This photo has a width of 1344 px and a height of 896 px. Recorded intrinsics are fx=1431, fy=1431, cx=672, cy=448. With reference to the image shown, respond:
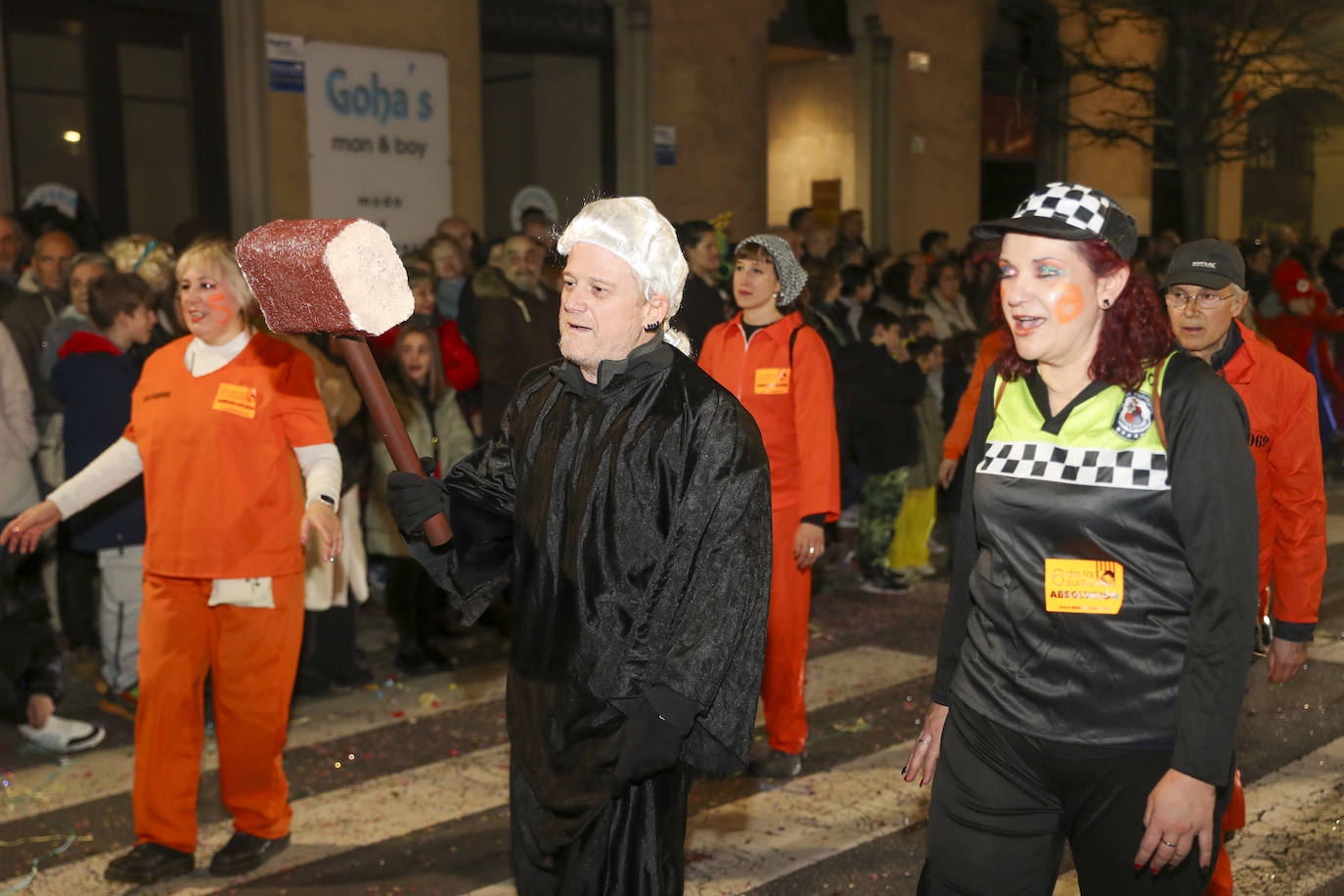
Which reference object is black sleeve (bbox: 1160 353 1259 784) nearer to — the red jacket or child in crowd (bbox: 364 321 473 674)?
child in crowd (bbox: 364 321 473 674)

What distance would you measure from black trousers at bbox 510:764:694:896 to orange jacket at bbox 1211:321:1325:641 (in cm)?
201

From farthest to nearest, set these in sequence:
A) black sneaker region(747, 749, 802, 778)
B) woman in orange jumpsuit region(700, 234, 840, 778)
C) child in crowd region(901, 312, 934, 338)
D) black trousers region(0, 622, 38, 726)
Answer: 1. child in crowd region(901, 312, 934, 338)
2. black trousers region(0, 622, 38, 726)
3. black sneaker region(747, 749, 802, 778)
4. woman in orange jumpsuit region(700, 234, 840, 778)

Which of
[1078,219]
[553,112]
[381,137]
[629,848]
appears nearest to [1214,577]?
[1078,219]

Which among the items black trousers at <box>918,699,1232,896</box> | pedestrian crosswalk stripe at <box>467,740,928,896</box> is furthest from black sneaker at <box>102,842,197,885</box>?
black trousers at <box>918,699,1232,896</box>

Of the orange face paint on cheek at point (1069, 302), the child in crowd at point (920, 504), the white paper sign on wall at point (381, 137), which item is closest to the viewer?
the orange face paint on cheek at point (1069, 302)

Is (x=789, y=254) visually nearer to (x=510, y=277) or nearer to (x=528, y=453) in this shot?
(x=528, y=453)

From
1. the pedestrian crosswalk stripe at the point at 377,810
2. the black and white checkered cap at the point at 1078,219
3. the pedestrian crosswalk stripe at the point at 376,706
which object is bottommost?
the pedestrian crosswalk stripe at the point at 376,706

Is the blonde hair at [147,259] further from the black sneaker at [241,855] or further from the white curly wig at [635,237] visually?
the white curly wig at [635,237]

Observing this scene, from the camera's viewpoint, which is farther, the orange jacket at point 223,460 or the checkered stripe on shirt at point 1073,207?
the orange jacket at point 223,460

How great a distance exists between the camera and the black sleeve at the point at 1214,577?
2725mm

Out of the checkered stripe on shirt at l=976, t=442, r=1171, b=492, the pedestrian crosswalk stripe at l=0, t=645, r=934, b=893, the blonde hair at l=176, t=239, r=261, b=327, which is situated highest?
the blonde hair at l=176, t=239, r=261, b=327

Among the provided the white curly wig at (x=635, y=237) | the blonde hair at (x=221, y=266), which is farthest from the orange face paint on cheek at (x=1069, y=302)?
the blonde hair at (x=221, y=266)

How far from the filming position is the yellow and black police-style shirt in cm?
273

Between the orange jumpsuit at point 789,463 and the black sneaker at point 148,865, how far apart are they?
2.24 meters
